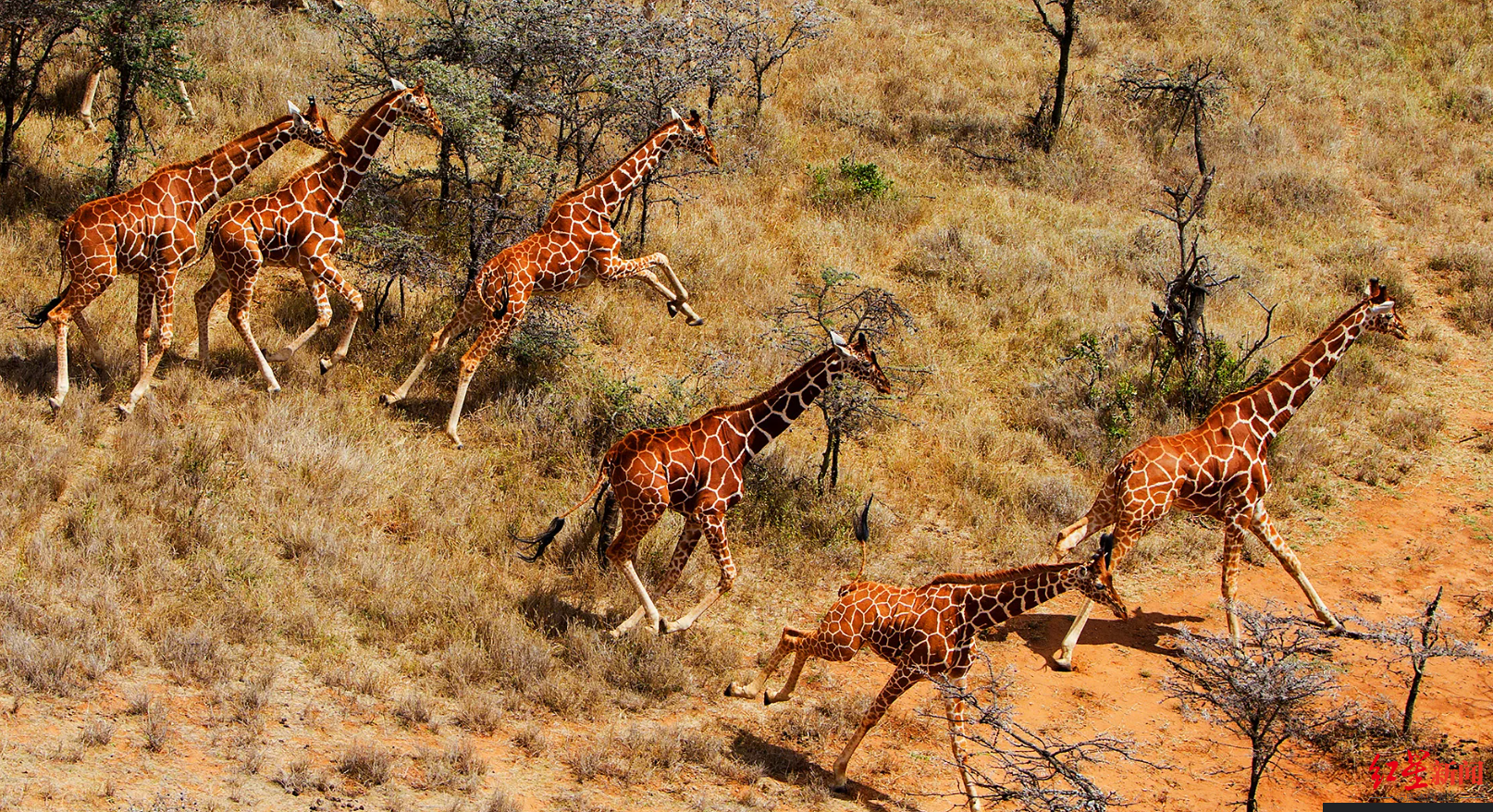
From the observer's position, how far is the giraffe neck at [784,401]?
401 inches

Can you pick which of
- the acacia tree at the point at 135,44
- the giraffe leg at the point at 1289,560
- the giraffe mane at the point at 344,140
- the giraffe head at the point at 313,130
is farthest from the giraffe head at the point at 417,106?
the giraffe leg at the point at 1289,560

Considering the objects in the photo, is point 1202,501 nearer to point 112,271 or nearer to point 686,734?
point 686,734

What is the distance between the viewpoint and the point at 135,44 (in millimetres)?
13297

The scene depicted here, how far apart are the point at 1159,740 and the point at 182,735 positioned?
7532 millimetres

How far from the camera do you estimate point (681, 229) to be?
17.3 metres

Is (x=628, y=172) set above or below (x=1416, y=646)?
above

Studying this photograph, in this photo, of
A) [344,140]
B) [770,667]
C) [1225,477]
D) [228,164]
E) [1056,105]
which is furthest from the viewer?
[1056,105]

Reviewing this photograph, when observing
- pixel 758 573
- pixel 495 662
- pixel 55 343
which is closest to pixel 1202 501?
pixel 758 573

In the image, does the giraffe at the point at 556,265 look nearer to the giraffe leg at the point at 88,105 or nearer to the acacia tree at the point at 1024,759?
the acacia tree at the point at 1024,759

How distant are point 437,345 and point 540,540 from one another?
3.30 meters

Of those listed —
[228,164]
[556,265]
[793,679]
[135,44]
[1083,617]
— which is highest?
[135,44]

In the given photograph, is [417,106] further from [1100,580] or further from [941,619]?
[1100,580]

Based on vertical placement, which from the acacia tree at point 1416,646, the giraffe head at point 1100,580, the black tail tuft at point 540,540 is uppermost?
the acacia tree at point 1416,646

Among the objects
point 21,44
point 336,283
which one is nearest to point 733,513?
point 336,283
